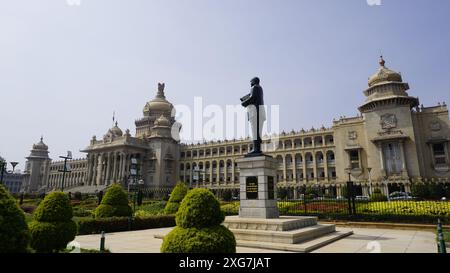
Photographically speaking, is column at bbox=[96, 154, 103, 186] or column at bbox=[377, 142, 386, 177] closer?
column at bbox=[377, 142, 386, 177]

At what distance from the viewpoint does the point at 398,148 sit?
44562mm

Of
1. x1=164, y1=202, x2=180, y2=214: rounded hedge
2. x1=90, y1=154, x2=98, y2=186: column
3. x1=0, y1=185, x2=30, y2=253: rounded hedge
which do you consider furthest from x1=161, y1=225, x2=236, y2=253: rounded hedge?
x1=90, y1=154, x2=98, y2=186: column

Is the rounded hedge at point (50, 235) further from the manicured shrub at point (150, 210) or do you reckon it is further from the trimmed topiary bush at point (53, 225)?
the manicured shrub at point (150, 210)

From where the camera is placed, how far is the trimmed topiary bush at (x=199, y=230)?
243 inches

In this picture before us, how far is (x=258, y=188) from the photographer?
12.3m

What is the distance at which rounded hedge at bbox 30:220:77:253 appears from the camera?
318 inches

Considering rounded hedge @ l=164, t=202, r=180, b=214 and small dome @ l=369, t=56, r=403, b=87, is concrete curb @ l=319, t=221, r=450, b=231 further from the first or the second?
small dome @ l=369, t=56, r=403, b=87

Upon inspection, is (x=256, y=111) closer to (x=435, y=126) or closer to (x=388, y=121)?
(x=388, y=121)

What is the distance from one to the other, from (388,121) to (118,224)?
45.2 metres

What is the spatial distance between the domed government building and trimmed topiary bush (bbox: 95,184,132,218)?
663 inches

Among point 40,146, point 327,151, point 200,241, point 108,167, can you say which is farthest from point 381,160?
point 40,146
